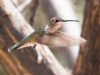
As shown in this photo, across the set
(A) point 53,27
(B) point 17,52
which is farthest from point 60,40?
(B) point 17,52

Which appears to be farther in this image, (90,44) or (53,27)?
(90,44)

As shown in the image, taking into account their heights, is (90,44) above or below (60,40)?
below

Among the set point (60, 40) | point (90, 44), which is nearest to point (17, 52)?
point (90, 44)

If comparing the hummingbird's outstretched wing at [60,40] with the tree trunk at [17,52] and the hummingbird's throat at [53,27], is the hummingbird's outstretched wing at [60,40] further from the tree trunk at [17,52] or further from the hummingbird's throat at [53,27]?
the tree trunk at [17,52]

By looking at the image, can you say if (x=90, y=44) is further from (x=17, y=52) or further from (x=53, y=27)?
(x=53, y=27)

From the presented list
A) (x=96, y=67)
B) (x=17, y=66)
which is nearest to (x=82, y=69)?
(x=96, y=67)

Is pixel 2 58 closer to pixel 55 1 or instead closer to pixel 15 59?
pixel 15 59

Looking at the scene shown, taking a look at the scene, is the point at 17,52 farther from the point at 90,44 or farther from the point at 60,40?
the point at 60,40
